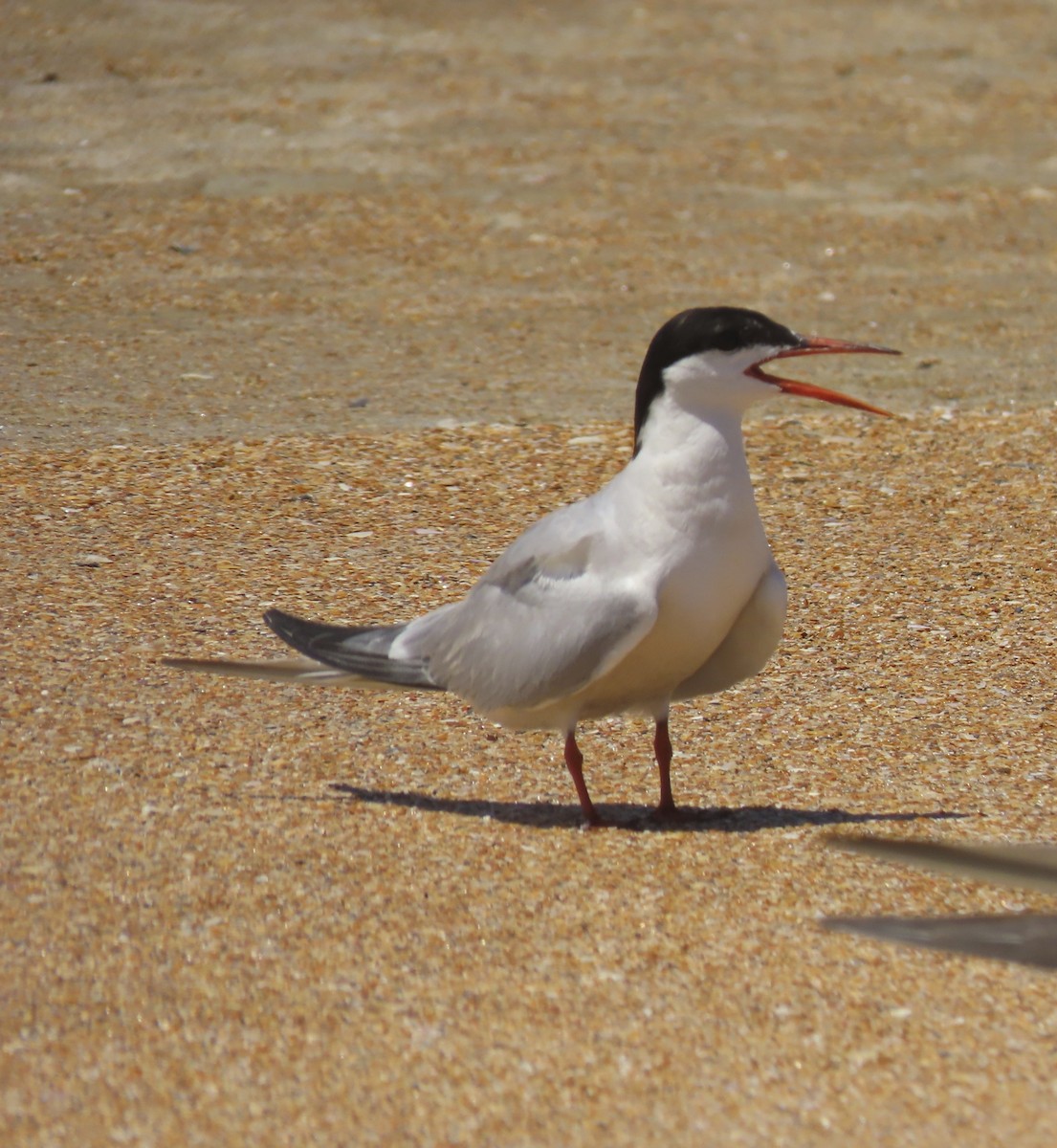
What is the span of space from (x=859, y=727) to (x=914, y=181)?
5.80 metres

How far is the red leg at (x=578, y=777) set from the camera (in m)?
3.65

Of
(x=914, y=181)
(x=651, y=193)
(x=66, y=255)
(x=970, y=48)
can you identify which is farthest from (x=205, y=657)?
(x=970, y=48)

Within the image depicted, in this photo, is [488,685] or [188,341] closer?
[488,685]

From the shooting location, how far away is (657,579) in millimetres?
3475

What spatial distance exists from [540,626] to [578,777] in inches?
12.6

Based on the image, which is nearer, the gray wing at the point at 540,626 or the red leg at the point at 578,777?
the gray wing at the point at 540,626

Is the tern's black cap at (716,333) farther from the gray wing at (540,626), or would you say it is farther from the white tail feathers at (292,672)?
the white tail feathers at (292,672)

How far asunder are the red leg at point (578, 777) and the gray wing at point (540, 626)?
141 millimetres

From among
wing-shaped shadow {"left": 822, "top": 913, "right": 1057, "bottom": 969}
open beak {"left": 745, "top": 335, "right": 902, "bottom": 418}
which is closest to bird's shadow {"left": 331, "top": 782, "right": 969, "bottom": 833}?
wing-shaped shadow {"left": 822, "top": 913, "right": 1057, "bottom": 969}

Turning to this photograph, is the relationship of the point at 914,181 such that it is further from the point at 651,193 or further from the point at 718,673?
the point at 718,673

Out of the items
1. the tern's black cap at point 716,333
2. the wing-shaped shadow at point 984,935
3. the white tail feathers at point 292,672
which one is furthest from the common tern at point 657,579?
the wing-shaped shadow at point 984,935

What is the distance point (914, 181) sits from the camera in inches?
369

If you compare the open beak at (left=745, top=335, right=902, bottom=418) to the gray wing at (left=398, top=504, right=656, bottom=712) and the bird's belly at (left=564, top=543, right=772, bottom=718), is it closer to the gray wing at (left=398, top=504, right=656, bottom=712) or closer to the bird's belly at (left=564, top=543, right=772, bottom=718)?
the bird's belly at (left=564, top=543, right=772, bottom=718)

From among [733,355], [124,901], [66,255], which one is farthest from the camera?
[66,255]
